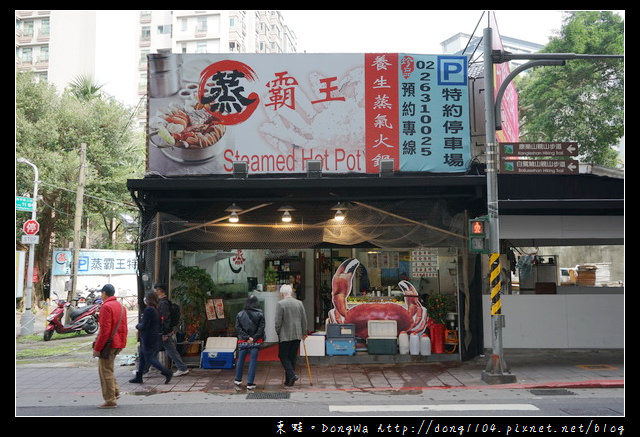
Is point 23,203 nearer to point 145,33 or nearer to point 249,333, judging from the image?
point 249,333

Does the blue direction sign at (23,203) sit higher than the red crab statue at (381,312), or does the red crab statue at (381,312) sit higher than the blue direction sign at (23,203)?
the blue direction sign at (23,203)

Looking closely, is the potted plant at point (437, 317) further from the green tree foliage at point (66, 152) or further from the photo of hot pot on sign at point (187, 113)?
the green tree foliage at point (66, 152)

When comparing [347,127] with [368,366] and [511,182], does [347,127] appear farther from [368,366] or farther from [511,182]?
[368,366]

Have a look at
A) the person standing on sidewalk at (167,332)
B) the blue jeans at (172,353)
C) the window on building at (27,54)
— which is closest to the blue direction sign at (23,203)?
the person standing on sidewalk at (167,332)

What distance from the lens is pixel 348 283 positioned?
12.5 m

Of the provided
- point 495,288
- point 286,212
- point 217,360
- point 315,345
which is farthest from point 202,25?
point 495,288

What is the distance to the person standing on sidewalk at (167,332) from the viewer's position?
10641 millimetres

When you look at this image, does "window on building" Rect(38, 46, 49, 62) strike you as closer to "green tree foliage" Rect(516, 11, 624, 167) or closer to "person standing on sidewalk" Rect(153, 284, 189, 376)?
"green tree foliage" Rect(516, 11, 624, 167)

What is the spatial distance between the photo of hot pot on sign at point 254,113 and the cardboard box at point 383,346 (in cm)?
395

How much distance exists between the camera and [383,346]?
11883 millimetres

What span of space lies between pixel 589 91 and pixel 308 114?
16838 millimetres

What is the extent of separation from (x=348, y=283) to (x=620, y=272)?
678 centimetres

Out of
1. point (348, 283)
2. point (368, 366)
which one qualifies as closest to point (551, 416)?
point (368, 366)

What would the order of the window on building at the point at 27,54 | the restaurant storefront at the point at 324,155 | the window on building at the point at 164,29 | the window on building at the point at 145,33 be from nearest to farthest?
1. the restaurant storefront at the point at 324,155
2. the window on building at the point at 27,54
3. the window on building at the point at 164,29
4. the window on building at the point at 145,33
